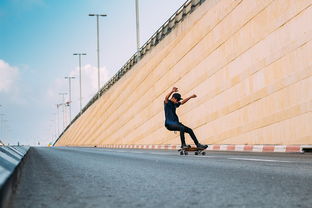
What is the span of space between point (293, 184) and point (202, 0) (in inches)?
935

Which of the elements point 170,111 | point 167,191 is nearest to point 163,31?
point 170,111

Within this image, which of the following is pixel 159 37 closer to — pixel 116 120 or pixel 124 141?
pixel 124 141

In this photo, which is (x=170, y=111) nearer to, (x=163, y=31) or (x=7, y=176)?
(x=7, y=176)

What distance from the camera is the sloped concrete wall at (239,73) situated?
55.6 ft

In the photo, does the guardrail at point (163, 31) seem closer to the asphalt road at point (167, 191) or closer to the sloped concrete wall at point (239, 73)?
the sloped concrete wall at point (239, 73)

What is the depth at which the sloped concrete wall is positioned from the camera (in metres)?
17.0

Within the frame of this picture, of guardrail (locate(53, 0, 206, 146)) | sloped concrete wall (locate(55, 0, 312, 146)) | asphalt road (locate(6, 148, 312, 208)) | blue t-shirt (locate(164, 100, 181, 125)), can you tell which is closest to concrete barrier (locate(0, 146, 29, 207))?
asphalt road (locate(6, 148, 312, 208))

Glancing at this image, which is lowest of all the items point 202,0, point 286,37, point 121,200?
point 121,200

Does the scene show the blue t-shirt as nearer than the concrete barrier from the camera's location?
No

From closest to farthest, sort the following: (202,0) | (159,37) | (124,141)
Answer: (202,0), (159,37), (124,141)

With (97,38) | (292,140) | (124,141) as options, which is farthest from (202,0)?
(97,38)

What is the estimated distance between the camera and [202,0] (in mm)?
27922

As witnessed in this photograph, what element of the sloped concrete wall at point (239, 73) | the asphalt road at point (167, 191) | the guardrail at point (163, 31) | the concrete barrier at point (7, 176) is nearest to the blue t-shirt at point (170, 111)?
the sloped concrete wall at point (239, 73)

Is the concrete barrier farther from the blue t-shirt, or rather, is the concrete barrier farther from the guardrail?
the guardrail
